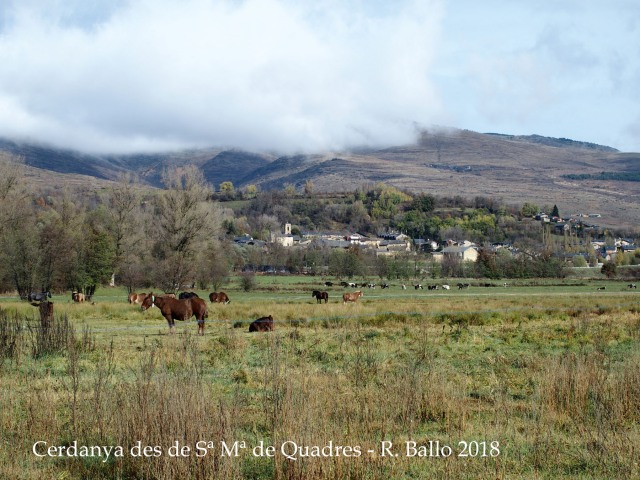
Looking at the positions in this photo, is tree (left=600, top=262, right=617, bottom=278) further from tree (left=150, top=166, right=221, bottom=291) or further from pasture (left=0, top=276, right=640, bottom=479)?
pasture (left=0, top=276, right=640, bottom=479)

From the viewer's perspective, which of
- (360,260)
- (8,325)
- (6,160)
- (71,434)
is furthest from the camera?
(360,260)

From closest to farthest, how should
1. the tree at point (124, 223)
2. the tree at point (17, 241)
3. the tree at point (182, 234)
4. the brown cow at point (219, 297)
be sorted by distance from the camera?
the brown cow at point (219, 297) < the tree at point (17, 241) < the tree at point (182, 234) < the tree at point (124, 223)

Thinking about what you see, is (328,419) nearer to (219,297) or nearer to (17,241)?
(219,297)

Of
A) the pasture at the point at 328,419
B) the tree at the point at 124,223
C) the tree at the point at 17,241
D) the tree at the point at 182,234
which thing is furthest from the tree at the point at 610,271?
the pasture at the point at 328,419

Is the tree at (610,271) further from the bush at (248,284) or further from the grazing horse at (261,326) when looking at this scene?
the grazing horse at (261,326)

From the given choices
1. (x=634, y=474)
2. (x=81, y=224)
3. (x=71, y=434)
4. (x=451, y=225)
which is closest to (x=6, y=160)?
(x=81, y=224)

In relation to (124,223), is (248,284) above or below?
below

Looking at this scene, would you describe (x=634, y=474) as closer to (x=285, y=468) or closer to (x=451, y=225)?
(x=285, y=468)

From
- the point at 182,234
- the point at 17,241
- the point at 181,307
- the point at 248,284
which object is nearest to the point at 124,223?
the point at 182,234

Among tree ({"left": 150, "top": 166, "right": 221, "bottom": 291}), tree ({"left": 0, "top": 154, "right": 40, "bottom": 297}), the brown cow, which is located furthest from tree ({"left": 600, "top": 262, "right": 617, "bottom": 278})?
tree ({"left": 0, "top": 154, "right": 40, "bottom": 297})

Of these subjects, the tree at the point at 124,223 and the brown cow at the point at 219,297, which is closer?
the brown cow at the point at 219,297

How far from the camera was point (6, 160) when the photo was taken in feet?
210

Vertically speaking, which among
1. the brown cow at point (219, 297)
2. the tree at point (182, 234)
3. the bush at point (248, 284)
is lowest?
the bush at point (248, 284)

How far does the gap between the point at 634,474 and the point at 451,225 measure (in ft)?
633
